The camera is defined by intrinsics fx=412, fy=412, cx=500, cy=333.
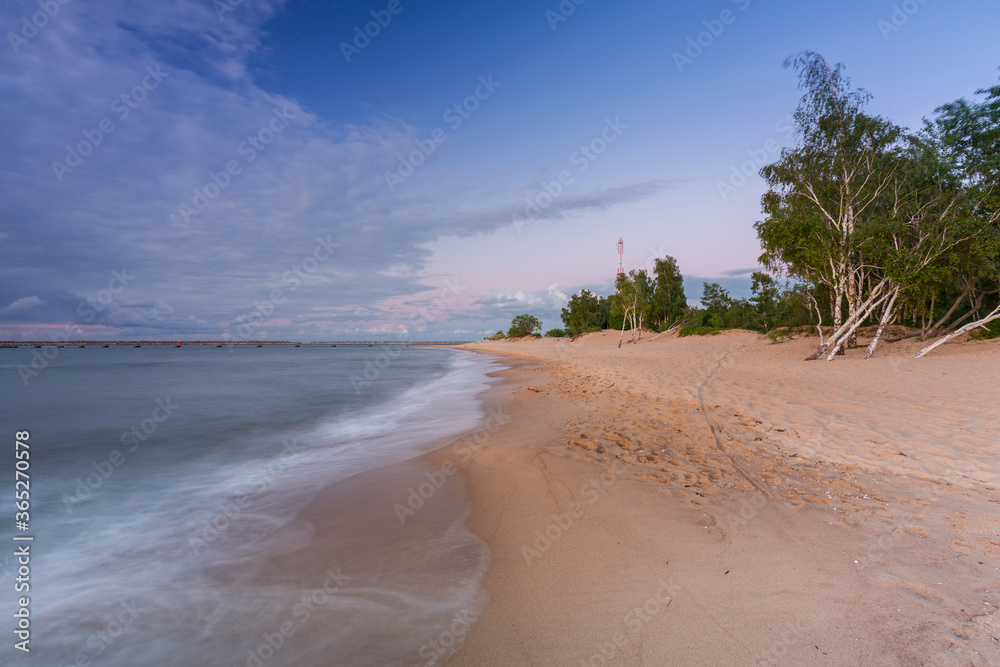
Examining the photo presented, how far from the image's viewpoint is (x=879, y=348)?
17109 millimetres

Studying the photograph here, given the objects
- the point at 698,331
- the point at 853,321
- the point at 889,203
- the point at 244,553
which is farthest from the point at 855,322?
the point at 244,553

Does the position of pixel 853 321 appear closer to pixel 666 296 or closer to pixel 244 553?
pixel 244 553

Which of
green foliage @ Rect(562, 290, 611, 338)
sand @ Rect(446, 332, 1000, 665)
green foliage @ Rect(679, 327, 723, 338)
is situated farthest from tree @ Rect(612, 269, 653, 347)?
sand @ Rect(446, 332, 1000, 665)

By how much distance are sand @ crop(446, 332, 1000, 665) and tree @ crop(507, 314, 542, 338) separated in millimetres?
78087

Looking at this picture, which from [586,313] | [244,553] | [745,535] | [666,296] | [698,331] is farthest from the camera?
[586,313]

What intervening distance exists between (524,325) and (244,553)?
3297 inches

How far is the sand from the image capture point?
2451mm

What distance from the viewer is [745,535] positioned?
355cm

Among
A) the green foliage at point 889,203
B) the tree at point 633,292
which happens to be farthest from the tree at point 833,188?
the tree at point 633,292

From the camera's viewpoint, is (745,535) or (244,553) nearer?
(745,535)

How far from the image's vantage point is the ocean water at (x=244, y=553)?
9.80ft

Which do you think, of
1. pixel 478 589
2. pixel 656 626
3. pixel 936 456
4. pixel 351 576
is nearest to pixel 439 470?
pixel 351 576

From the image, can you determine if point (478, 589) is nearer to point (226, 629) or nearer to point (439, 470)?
point (226, 629)

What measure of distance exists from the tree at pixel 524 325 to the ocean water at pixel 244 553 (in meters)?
77.0
